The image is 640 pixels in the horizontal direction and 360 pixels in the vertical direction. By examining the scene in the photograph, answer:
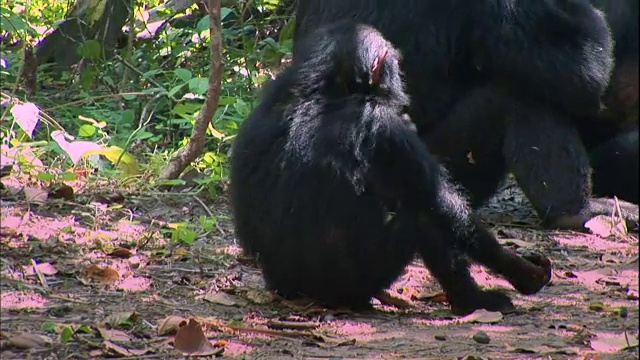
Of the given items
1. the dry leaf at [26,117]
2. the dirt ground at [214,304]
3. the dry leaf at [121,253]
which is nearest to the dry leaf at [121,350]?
the dirt ground at [214,304]

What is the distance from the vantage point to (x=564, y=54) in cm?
482

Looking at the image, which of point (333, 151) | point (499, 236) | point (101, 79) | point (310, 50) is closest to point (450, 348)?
point (333, 151)

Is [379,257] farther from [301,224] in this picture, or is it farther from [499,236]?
[499,236]

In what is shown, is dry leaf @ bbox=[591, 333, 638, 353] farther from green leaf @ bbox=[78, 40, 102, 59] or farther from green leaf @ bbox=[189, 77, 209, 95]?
green leaf @ bbox=[78, 40, 102, 59]

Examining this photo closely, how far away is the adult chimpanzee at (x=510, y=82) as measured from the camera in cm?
464

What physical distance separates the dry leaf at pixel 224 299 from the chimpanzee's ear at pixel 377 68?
0.92 meters

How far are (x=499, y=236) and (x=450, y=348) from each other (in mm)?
1923

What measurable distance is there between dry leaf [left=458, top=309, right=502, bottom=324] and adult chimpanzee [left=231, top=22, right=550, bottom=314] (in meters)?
0.05

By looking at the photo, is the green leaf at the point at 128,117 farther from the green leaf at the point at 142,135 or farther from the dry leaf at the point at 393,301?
the dry leaf at the point at 393,301

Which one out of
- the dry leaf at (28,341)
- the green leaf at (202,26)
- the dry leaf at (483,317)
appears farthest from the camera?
the green leaf at (202,26)

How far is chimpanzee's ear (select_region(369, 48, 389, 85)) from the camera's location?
12.1 ft

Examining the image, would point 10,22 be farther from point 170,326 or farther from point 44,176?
point 170,326

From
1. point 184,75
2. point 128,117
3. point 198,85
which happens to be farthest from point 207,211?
point 128,117

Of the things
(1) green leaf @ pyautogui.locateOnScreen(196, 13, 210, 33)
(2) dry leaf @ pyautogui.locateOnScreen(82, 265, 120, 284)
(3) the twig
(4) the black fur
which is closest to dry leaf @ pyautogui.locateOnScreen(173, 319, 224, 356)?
(2) dry leaf @ pyautogui.locateOnScreen(82, 265, 120, 284)
